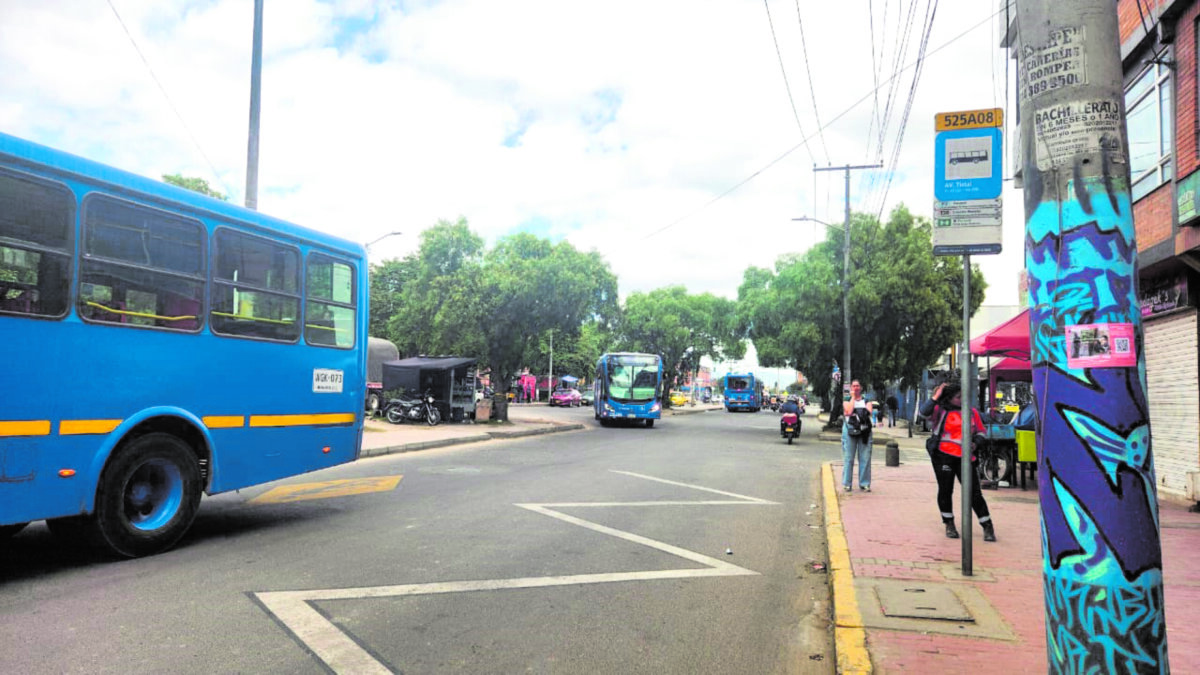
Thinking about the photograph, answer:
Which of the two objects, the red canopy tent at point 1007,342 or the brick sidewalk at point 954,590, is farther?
the red canopy tent at point 1007,342

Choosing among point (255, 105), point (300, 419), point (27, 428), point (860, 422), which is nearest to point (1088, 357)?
point (27, 428)

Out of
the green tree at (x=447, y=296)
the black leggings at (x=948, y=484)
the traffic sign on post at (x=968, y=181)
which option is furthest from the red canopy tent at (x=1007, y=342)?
the green tree at (x=447, y=296)

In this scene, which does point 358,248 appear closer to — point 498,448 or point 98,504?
point 98,504

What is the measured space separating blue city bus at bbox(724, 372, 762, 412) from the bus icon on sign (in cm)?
5465

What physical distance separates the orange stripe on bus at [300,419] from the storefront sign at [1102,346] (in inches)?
281

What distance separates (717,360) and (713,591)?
57.6 meters

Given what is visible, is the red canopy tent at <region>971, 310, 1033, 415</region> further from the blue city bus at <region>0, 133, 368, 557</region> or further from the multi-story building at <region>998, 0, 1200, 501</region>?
the blue city bus at <region>0, 133, 368, 557</region>

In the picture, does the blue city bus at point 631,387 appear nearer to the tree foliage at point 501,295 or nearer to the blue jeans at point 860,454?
the tree foliage at point 501,295

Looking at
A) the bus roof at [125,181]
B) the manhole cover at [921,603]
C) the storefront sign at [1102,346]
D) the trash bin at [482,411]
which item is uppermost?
the bus roof at [125,181]

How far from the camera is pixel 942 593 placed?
221 inches

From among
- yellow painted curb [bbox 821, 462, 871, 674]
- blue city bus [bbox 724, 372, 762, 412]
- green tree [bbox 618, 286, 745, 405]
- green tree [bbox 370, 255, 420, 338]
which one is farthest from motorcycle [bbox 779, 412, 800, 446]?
blue city bus [bbox 724, 372, 762, 412]

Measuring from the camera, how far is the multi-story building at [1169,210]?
990cm

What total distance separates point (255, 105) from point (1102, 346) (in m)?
14.0

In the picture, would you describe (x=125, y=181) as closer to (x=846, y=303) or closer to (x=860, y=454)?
(x=860, y=454)
